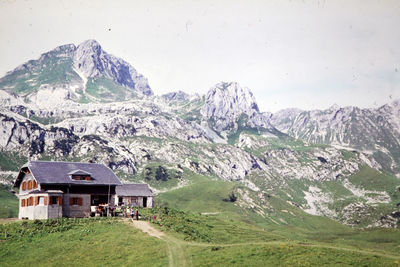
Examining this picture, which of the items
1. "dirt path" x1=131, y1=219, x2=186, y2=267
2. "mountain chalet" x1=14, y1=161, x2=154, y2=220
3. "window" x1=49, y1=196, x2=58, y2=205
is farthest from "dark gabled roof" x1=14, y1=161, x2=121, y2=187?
"dirt path" x1=131, y1=219, x2=186, y2=267

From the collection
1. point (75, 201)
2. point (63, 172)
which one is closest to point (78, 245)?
point (75, 201)

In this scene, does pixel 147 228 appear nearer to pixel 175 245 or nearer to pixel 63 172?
pixel 175 245

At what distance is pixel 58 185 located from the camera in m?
92.9

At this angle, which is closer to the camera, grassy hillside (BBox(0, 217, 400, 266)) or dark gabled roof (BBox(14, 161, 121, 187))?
grassy hillside (BBox(0, 217, 400, 266))

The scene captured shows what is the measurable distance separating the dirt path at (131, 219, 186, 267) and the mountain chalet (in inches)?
631

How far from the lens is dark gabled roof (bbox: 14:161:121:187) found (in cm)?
9212

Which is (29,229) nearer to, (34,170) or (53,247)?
(53,247)

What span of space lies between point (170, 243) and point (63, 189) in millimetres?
38373

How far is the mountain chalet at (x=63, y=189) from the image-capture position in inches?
3474

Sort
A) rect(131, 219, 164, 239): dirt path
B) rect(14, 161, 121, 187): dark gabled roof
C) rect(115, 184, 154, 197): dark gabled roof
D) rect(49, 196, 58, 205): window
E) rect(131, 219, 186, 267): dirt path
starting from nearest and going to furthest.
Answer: rect(131, 219, 186, 267): dirt path, rect(131, 219, 164, 239): dirt path, rect(49, 196, 58, 205): window, rect(14, 161, 121, 187): dark gabled roof, rect(115, 184, 154, 197): dark gabled roof

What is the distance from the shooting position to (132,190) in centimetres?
14738

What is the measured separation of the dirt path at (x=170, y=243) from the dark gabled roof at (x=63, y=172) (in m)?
19.5

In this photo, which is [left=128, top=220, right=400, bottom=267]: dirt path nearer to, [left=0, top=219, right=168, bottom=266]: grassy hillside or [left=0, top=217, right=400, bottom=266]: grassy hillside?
[left=0, top=217, right=400, bottom=266]: grassy hillside

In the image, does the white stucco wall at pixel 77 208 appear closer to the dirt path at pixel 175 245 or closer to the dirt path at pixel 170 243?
the dirt path at pixel 170 243
